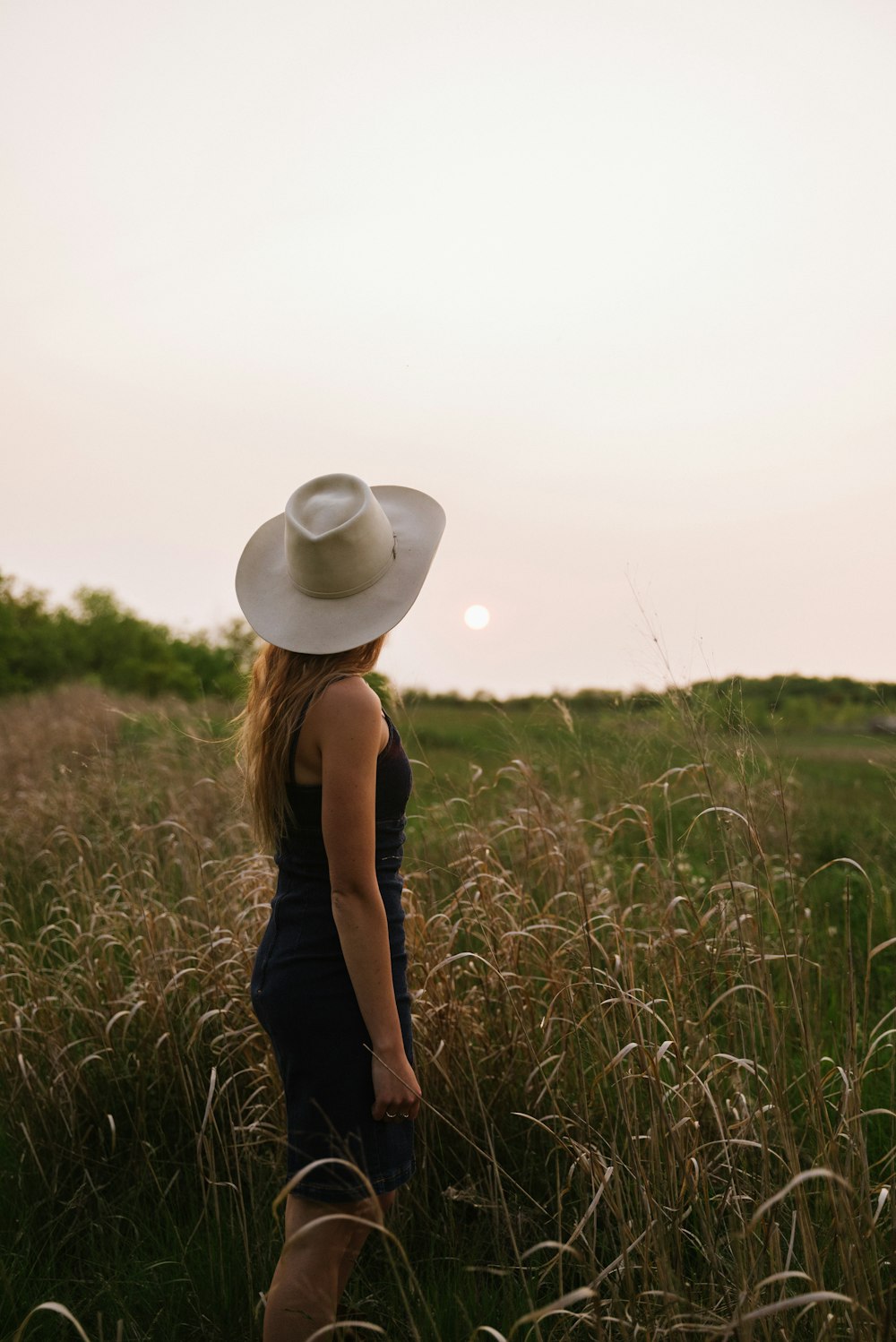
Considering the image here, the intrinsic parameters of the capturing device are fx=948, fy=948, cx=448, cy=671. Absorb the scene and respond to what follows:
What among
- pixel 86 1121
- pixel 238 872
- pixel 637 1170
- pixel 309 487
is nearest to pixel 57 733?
pixel 238 872

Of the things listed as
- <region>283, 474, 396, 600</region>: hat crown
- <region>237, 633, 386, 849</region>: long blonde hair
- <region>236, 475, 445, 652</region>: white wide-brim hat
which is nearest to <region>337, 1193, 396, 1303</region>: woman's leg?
<region>237, 633, 386, 849</region>: long blonde hair

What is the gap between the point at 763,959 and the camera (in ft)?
6.32

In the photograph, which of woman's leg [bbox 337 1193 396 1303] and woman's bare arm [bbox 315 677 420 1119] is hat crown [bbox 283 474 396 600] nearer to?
woman's bare arm [bbox 315 677 420 1119]

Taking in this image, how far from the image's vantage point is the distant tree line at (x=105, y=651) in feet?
87.4

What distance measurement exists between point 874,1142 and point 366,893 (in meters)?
2.19

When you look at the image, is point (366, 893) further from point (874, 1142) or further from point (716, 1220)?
point (874, 1142)

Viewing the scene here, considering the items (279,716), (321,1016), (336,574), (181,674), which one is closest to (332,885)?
(321,1016)

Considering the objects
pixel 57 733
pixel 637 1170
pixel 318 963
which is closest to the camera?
pixel 637 1170

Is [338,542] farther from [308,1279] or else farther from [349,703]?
[308,1279]

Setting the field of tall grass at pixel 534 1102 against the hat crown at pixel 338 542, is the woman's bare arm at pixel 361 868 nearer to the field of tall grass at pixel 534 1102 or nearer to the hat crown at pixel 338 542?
the field of tall grass at pixel 534 1102

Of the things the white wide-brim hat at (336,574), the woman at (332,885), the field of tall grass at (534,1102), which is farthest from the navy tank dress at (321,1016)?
the white wide-brim hat at (336,574)

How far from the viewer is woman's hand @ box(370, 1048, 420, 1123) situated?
2002mm

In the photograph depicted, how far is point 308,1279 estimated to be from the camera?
76.8 inches

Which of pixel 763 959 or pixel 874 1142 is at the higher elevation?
pixel 763 959
